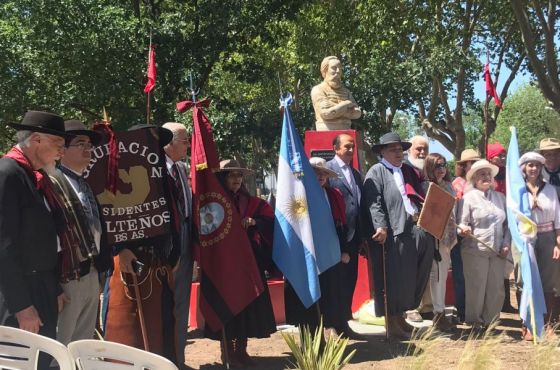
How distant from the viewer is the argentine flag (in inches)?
234

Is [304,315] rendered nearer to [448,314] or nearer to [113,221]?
[113,221]

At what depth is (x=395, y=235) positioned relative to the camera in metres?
6.86

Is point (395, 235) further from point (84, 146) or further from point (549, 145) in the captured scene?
point (84, 146)

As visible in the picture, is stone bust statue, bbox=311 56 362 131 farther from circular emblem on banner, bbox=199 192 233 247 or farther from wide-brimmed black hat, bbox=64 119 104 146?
wide-brimmed black hat, bbox=64 119 104 146

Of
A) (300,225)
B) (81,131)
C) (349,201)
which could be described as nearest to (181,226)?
(300,225)

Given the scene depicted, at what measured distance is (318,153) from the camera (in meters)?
8.79

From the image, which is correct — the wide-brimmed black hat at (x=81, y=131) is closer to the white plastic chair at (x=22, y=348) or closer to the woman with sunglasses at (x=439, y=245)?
the white plastic chair at (x=22, y=348)

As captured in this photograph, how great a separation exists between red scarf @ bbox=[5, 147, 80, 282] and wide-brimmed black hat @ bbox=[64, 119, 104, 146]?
0.46 meters

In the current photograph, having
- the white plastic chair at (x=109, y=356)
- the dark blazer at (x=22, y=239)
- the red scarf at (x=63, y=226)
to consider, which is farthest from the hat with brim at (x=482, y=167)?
the white plastic chair at (x=109, y=356)

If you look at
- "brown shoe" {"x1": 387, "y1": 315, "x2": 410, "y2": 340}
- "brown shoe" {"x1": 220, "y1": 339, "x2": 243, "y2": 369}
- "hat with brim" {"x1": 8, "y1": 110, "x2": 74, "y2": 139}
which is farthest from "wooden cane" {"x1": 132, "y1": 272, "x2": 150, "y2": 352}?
"brown shoe" {"x1": 387, "y1": 315, "x2": 410, "y2": 340}

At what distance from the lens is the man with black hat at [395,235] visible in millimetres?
6840

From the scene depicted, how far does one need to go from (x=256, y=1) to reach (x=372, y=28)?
4.69 metres

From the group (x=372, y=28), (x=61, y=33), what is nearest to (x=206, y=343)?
(x=61, y=33)

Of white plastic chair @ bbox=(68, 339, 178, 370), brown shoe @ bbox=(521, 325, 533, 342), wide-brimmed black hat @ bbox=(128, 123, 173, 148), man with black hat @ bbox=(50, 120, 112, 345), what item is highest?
wide-brimmed black hat @ bbox=(128, 123, 173, 148)
